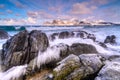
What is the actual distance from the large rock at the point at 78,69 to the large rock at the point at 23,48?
2.94m

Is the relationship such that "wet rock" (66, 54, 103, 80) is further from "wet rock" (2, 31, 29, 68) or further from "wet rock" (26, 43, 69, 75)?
"wet rock" (2, 31, 29, 68)

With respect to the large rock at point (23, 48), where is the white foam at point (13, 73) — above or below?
below

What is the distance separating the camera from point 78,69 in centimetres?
589

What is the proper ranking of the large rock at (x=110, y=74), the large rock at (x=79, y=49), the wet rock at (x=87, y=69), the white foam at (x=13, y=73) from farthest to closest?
1. the large rock at (x=79, y=49)
2. the white foam at (x=13, y=73)
3. the wet rock at (x=87, y=69)
4. the large rock at (x=110, y=74)

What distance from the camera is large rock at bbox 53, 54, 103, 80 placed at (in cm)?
569

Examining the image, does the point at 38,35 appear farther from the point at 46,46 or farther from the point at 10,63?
the point at 10,63

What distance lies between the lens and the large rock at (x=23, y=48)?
7.93 m

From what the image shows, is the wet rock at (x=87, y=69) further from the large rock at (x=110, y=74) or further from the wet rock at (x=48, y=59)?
the wet rock at (x=48, y=59)

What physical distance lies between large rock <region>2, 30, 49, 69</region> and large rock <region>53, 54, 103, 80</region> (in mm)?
2942

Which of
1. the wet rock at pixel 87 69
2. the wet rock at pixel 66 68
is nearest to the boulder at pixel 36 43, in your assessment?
the wet rock at pixel 66 68

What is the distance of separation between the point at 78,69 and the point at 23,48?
415 cm

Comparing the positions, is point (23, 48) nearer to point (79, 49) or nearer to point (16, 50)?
point (16, 50)

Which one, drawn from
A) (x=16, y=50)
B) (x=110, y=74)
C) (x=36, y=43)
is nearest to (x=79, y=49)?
(x=36, y=43)

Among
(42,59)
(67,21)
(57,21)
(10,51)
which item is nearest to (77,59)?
(42,59)
